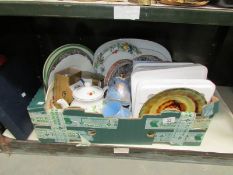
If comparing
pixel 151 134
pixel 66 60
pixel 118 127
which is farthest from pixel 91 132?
pixel 66 60

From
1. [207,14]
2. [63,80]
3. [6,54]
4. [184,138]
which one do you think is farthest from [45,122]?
[207,14]

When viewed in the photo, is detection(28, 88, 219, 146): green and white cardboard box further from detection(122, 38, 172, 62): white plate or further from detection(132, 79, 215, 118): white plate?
detection(122, 38, 172, 62): white plate

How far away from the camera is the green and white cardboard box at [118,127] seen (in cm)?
77

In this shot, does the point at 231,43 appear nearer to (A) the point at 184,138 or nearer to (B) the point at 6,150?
(A) the point at 184,138

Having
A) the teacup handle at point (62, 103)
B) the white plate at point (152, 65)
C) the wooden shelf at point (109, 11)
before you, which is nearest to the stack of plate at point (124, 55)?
the white plate at point (152, 65)

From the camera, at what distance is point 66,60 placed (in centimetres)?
94

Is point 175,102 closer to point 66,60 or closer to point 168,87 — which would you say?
point 168,87

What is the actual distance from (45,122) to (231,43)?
926 millimetres

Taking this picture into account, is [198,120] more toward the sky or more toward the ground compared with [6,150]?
more toward the sky

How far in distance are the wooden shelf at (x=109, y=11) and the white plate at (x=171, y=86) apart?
0.22 m

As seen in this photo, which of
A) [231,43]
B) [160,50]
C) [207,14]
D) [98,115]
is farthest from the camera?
[231,43]

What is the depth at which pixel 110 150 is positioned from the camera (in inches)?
33.7

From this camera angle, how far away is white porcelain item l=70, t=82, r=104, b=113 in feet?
2.67

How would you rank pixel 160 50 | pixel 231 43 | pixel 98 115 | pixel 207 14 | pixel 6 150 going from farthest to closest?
pixel 231 43, pixel 160 50, pixel 6 150, pixel 98 115, pixel 207 14
